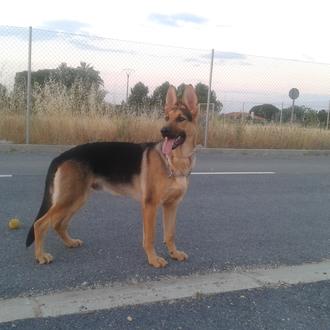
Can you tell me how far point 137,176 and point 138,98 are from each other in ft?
33.6

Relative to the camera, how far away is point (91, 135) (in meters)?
13.3

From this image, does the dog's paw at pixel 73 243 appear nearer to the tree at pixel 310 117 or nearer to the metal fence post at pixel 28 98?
the metal fence post at pixel 28 98

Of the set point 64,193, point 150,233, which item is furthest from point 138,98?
point 150,233

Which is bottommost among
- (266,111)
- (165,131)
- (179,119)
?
(165,131)

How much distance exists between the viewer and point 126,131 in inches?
537

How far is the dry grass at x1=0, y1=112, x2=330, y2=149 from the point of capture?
1268 cm

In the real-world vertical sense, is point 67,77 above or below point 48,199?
above

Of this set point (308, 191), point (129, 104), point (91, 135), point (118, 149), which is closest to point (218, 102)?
point (129, 104)

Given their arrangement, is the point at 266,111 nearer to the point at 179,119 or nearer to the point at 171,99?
the point at 171,99

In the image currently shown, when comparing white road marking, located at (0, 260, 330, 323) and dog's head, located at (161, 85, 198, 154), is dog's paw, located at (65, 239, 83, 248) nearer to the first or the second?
white road marking, located at (0, 260, 330, 323)

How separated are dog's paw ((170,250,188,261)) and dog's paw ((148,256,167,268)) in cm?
21

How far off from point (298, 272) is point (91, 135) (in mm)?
10125

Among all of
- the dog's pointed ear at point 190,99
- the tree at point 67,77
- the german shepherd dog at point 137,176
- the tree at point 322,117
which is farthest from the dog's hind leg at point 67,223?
the tree at point 322,117

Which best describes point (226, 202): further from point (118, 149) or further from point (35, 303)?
point (35, 303)
